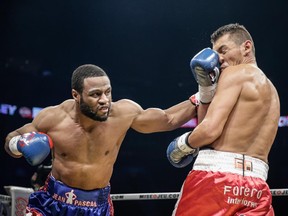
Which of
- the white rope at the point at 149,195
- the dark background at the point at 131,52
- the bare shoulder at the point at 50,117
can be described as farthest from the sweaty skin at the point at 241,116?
the dark background at the point at 131,52

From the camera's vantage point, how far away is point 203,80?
217cm

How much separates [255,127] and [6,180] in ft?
17.3

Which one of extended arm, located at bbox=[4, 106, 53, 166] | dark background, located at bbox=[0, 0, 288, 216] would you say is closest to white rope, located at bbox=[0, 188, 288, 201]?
extended arm, located at bbox=[4, 106, 53, 166]

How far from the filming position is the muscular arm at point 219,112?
1.93 m

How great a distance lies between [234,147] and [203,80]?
1.22 feet

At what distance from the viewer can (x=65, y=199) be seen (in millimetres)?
2537

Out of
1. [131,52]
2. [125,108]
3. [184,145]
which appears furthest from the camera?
[131,52]

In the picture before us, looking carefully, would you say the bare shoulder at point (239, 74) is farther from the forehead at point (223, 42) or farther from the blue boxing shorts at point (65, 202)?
the blue boxing shorts at point (65, 202)

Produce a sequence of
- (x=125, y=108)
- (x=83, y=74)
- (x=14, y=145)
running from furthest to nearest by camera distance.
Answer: (x=125, y=108) → (x=83, y=74) → (x=14, y=145)

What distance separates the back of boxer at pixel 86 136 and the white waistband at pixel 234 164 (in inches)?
26.2

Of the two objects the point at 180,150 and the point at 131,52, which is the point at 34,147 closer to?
the point at 180,150

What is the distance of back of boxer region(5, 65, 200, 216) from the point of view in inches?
99.3

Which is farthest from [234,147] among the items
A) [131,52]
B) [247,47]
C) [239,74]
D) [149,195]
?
[131,52]

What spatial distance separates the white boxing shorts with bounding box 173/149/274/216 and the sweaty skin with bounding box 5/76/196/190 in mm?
689
